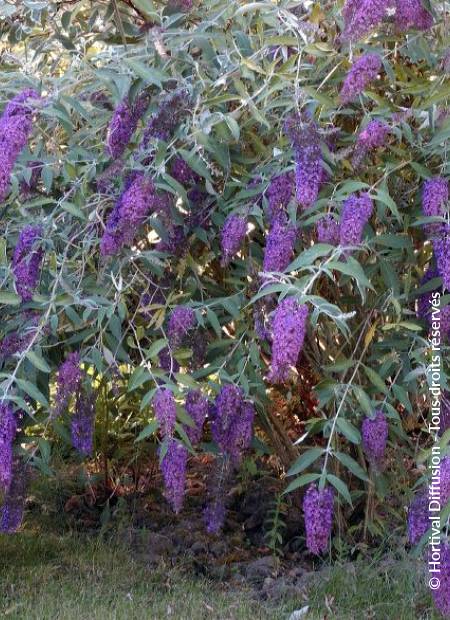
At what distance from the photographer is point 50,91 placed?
3.27 metres

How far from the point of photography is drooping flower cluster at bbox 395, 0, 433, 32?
263 cm

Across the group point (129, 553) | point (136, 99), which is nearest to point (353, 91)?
point (136, 99)

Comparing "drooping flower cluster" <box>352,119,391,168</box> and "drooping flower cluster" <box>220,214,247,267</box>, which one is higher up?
"drooping flower cluster" <box>352,119,391,168</box>

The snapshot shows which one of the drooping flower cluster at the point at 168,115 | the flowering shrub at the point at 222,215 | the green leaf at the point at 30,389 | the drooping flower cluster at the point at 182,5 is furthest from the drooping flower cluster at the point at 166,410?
the drooping flower cluster at the point at 182,5

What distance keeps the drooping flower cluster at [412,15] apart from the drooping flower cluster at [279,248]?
0.63 m

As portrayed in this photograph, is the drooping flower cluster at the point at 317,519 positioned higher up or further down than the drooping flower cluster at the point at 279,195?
further down

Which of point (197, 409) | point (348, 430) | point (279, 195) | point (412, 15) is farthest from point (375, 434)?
point (412, 15)

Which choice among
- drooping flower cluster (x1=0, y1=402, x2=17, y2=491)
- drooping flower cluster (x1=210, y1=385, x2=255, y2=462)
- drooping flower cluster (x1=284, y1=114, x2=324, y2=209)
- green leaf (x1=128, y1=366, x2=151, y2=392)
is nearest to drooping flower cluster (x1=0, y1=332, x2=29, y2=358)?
drooping flower cluster (x1=0, y1=402, x2=17, y2=491)

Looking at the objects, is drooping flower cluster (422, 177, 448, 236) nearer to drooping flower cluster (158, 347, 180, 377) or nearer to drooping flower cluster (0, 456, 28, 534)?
drooping flower cluster (158, 347, 180, 377)

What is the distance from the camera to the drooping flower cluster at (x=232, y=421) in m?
3.05

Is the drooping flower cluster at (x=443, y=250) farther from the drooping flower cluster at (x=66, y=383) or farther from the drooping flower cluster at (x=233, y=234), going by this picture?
the drooping flower cluster at (x=66, y=383)

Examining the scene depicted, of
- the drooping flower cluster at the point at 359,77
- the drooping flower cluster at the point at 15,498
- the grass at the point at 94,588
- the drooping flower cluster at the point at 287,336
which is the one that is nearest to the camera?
the drooping flower cluster at the point at 287,336

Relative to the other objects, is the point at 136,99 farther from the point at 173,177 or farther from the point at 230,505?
the point at 230,505

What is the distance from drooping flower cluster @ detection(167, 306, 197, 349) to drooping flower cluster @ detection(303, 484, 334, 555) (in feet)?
2.00
